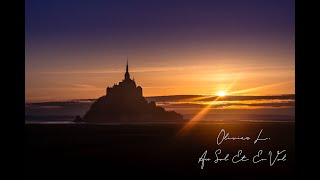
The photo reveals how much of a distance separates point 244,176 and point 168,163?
11140 millimetres

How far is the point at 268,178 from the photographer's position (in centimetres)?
3073

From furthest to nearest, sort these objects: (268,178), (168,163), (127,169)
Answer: (168,163) → (127,169) → (268,178)

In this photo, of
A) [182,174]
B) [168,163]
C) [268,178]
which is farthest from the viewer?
[168,163]
